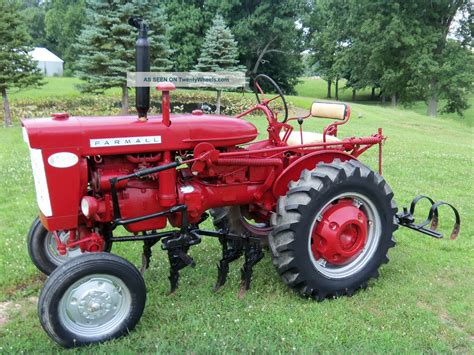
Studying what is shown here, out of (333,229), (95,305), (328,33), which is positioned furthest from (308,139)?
(328,33)

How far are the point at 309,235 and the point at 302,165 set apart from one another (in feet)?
2.16

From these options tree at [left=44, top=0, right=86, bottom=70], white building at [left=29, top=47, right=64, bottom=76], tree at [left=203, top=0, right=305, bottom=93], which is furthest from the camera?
white building at [left=29, top=47, right=64, bottom=76]

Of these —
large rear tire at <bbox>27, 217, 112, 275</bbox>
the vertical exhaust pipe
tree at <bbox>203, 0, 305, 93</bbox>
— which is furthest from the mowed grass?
tree at <bbox>203, 0, 305, 93</bbox>

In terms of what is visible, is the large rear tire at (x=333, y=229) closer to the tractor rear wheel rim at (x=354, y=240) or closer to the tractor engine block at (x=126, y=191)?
the tractor rear wheel rim at (x=354, y=240)

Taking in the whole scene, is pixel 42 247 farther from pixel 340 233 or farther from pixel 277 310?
pixel 340 233

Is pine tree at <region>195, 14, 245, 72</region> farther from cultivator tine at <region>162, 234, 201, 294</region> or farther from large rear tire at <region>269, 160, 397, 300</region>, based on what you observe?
cultivator tine at <region>162, 234, 201, 294</region>

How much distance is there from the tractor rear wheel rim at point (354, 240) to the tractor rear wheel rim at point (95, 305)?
1536 millimetres

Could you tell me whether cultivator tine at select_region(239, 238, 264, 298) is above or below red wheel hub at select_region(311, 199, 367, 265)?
below

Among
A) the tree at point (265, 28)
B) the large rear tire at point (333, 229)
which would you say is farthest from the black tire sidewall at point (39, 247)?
the tree at point (265, 28)

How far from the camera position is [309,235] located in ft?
11.9

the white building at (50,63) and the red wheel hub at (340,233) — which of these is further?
the white building at (50,63)

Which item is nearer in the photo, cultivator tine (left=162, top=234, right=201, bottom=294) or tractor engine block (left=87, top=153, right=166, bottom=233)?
tractor engine block (left=87, top=153, right=166, bottom=233)

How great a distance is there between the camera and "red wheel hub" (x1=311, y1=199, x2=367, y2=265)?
3777 mm

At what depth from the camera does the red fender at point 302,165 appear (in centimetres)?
392
